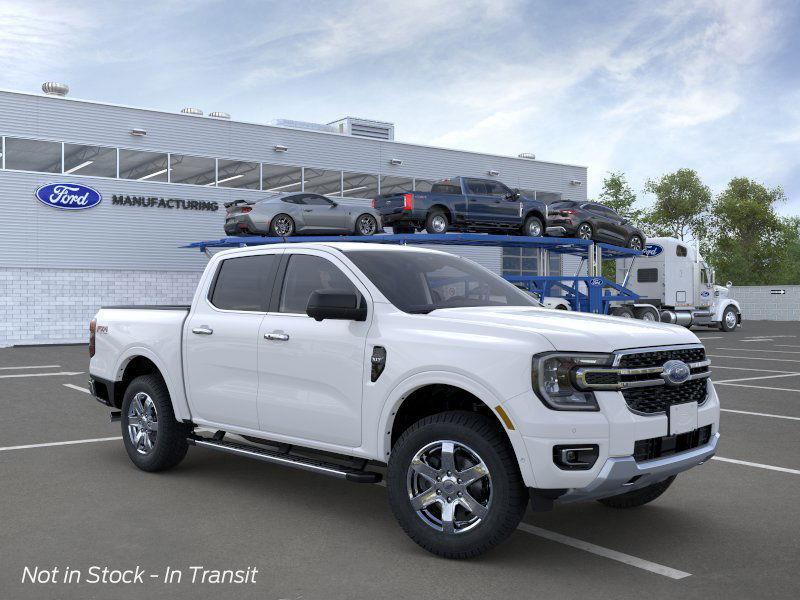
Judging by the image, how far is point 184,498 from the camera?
246 inches

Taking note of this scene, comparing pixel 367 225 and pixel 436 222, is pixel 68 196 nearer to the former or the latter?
pixel 367 225

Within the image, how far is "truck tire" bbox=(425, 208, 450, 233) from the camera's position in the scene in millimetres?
23500

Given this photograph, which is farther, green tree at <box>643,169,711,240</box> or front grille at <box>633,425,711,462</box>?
green tree at <box>643,169,711,240</box>

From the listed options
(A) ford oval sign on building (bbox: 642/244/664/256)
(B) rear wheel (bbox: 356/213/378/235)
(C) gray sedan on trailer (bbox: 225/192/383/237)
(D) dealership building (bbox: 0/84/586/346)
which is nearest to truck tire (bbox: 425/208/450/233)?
(C) gray sedan on trailer (bbox: 225/192/383/237)

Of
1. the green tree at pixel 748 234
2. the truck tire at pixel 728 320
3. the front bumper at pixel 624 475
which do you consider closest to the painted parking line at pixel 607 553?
the front bumper at pixel 624 475

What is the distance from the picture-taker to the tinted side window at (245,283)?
6.42 meters

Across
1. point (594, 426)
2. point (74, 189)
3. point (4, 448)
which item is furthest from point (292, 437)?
point (74, 189)

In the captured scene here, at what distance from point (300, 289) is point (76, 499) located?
224 centimetres

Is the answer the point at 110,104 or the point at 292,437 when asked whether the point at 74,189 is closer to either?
the point at 110,104

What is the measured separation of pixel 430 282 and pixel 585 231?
20.8 m

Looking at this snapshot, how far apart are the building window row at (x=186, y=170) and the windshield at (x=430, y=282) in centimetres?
2470

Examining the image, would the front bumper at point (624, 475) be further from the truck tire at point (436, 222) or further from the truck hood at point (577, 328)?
the truck tire at point (436, 222)

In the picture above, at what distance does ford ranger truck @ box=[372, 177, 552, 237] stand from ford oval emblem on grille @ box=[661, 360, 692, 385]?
18647mm

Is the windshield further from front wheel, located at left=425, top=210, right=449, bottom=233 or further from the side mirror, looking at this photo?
front wheel, located at left=425, top=210, right=449, bottom=233
